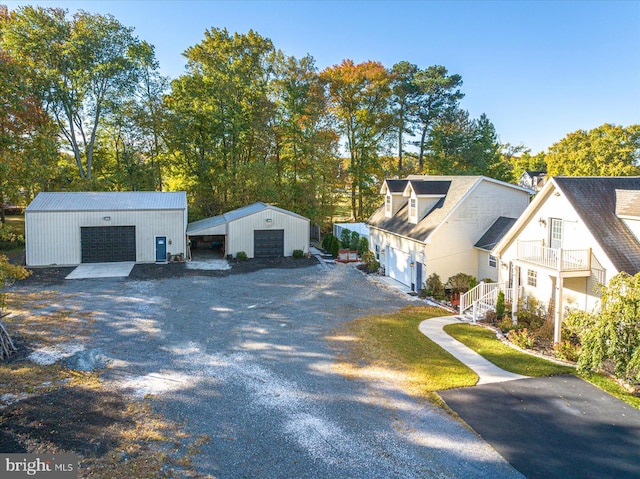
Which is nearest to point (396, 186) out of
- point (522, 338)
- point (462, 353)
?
point (522, 338)

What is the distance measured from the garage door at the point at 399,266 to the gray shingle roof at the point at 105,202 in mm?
14104

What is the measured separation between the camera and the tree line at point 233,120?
32531mm

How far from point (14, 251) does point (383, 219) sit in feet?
86.8

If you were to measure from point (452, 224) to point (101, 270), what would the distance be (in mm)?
19881

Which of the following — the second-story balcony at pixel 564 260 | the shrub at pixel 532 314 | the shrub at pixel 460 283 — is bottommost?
the shrub at pixel 532 314

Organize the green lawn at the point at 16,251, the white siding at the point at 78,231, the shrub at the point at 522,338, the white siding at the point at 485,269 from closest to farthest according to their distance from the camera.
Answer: the shrub at the point at 522,338 < the white siding at the point at 485,269 < the white siding at the point at 78,231 < the green lawn at the point at 16,251

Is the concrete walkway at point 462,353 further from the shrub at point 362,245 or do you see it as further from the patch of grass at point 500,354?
the shrub at point 362,245

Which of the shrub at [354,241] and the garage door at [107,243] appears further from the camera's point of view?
the shrub at [354,241]

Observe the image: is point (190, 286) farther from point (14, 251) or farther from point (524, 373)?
point (14, 251)

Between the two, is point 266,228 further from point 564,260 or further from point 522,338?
point 564,260

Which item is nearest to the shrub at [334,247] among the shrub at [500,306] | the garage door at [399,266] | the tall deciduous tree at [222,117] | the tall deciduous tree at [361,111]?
the garage door at [399,266]

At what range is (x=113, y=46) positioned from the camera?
33.2 metres

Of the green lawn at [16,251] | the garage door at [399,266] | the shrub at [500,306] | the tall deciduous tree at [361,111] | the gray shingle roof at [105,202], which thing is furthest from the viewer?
the tall deciduous tree at [361,111]

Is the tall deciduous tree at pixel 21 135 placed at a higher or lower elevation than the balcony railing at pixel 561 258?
higher
